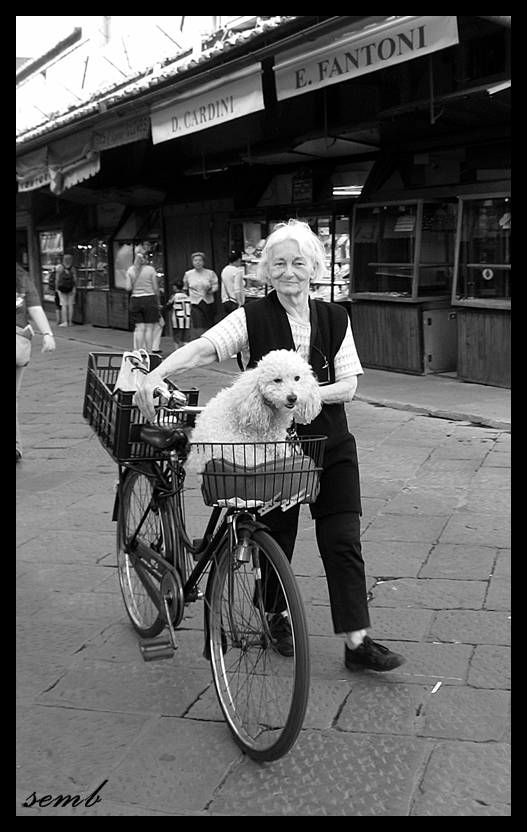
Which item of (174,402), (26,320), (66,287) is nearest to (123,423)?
(174,402)

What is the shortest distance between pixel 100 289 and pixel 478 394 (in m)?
11.9

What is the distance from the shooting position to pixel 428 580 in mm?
4500

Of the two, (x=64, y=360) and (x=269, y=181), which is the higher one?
(x=269, y=181)

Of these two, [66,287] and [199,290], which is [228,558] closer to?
[199,290]

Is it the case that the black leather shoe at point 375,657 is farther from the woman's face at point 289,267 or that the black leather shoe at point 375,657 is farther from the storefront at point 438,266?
the storefront at point 438,266

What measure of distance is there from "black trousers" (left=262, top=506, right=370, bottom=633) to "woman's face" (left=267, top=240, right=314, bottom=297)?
801 mm

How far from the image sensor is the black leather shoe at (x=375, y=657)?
11.3 ft

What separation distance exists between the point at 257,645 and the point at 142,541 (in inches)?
38.1

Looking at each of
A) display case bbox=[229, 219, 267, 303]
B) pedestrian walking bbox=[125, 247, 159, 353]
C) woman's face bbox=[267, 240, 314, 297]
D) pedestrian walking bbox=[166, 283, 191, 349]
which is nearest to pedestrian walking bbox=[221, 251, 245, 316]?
display case bbox=[229, 219, 267, 303]

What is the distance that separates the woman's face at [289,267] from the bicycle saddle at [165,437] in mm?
616

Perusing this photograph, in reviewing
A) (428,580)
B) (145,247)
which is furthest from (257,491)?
(145,247)
